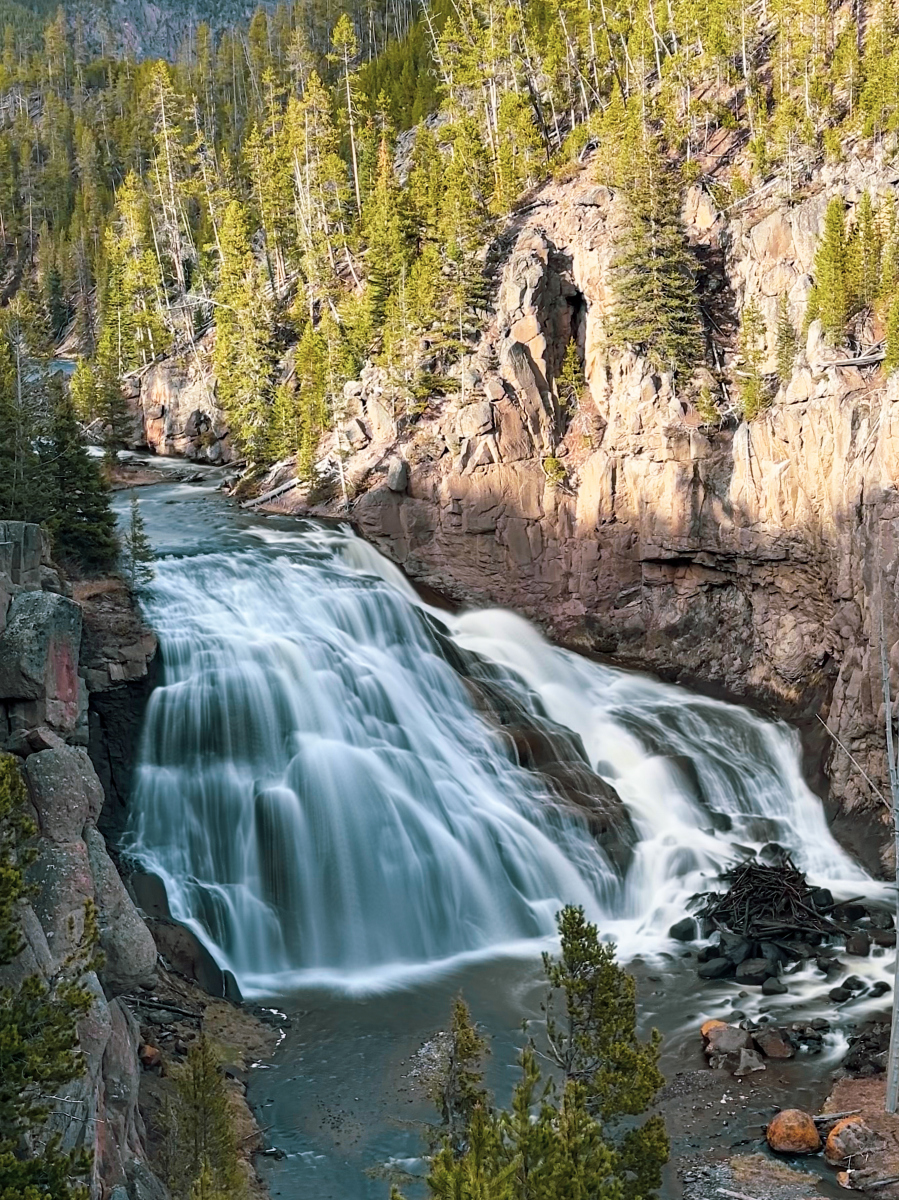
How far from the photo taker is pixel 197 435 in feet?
194

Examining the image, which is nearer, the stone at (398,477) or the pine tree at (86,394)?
the stone at (398,477)

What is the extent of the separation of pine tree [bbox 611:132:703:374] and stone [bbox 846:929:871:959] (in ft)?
70.6

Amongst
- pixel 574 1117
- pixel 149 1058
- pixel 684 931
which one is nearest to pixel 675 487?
pixel 684 931

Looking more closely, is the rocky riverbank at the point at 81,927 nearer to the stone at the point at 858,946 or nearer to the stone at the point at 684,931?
the stone at the point at 684,931

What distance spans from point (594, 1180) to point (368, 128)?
66233 millimetres

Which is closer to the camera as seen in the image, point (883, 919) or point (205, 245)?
point (883, 919)

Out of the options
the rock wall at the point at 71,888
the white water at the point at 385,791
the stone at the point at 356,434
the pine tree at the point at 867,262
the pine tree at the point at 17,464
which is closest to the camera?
the rock wall at the point at 71,888

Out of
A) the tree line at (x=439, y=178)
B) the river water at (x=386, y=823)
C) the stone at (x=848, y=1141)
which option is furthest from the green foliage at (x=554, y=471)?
the stone at (x=848, y=1141)

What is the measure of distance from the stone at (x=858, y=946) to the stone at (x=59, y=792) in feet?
55.1

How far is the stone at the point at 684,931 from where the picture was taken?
24.9 m

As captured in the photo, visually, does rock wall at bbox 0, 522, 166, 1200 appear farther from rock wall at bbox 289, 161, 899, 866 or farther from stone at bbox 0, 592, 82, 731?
rock wall at bbox 289, 161, 899, 866

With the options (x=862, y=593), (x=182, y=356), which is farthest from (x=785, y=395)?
(x=182, y=356)

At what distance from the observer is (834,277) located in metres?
34.1

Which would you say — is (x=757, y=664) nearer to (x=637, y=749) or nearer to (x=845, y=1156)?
(x=637, y=749)
